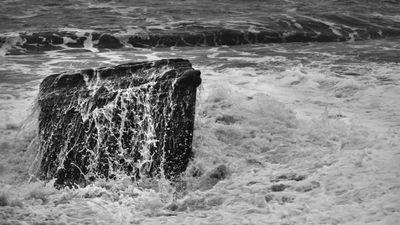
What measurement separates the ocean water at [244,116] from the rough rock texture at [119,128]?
0.62 feet

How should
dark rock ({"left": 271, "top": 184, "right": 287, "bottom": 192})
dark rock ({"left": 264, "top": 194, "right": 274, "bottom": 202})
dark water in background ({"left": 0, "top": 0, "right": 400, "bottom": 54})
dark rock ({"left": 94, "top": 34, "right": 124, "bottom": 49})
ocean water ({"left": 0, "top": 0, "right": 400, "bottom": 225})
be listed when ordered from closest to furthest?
ocean water ({"left": 0, "top": 0, "right": 400, "bottom": 225}) < dark rock ({"left": 264, "top": 194, "right": 274, "bottom": 202}) < dark rock ({"left": 271, "top": 184, "right": 287, "bottom": 192}) < dark rock ({"left": 94, "top": 34, "right": 124, "bottom": 49}) < dark water in background ({"left": 0, "top": 0, "right": 400, "bottom": 54})

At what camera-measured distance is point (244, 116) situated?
635cm

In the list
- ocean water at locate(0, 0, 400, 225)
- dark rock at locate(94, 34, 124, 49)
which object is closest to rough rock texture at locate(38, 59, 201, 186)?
ocean water at locate(0, 0, 400, 225)

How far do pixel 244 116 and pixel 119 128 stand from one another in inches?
81.0

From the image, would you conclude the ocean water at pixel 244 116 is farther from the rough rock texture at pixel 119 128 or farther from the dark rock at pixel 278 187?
the rough rock texture at pixel 119 128

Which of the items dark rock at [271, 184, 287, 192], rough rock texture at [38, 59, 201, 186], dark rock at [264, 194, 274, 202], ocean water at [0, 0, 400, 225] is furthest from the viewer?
rough rock texture at [38, 59, 201, 186]

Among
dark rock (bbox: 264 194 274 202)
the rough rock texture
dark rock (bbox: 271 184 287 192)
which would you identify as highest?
the rough rock texture

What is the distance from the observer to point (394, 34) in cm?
1366

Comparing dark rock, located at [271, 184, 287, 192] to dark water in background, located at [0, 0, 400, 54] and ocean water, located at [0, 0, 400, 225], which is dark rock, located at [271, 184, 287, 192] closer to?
ocean water, located at [0, 0, 400, 225]

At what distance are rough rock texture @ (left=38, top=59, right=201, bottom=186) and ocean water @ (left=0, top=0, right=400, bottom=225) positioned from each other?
189mm

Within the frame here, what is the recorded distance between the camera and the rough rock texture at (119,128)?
4676mm

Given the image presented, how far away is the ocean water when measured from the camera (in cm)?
396

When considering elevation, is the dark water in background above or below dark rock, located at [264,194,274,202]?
above

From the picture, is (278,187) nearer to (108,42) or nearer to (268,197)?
(268,197)
